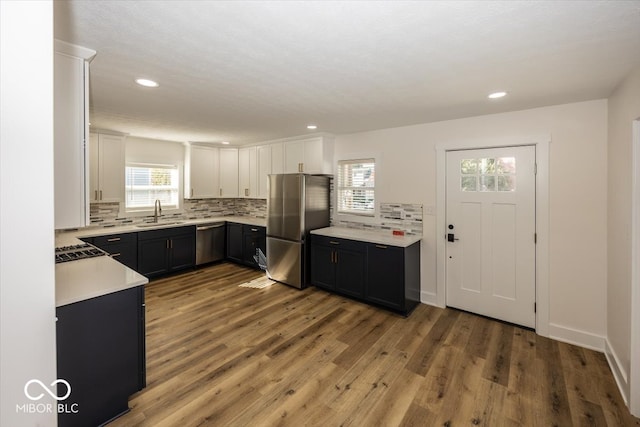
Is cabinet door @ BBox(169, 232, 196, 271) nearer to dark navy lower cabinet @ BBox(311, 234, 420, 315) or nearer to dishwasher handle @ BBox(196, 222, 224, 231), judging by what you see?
dishwasher handle @ BBox(196, 222, 224, 231)

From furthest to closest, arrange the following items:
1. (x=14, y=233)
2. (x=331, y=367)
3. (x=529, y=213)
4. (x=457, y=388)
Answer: (x=529, y=213) < (x=331, y=367) < (x=457, y=388) < (x=14, y=233)

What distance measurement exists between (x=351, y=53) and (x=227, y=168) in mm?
4634

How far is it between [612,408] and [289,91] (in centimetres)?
344

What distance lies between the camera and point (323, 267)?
13.8 ft

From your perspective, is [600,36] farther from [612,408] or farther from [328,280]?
[328,280]

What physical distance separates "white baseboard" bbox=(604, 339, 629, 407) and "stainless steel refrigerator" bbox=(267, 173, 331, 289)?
3.36m

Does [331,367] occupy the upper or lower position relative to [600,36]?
lower

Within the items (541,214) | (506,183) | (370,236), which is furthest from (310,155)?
(541,214)

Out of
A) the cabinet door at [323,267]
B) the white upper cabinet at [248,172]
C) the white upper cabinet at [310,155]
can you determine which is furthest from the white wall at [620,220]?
the white upper cabinet at [248,172]

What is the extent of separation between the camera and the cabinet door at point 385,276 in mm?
3453

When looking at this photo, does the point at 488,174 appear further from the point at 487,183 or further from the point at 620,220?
the point at 620,220

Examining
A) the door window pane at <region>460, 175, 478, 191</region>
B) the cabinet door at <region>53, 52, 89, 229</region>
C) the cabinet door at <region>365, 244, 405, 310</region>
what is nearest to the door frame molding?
the door window pane at <region>460, 175, 478, 191</region>

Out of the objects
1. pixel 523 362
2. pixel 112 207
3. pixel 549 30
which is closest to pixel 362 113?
pixel 549 30

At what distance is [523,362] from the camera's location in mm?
2564
